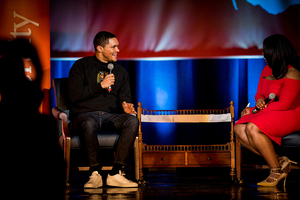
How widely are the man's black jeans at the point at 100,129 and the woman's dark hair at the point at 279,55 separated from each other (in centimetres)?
113

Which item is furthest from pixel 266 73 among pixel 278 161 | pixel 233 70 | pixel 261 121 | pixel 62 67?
pixel 62 67

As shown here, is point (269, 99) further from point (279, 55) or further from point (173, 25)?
point (173, 25)

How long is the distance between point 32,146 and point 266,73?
2.35 m

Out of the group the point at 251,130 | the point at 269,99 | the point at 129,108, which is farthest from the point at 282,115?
the point at 129,108

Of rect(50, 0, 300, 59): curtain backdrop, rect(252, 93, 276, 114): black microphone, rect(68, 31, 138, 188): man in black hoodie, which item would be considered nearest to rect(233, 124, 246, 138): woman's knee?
rect(252, 93, 276, 114): black microphone

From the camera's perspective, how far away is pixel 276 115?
2305 millimetres

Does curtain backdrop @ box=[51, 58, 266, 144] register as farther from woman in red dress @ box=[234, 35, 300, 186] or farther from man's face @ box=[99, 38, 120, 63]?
woman in red dress @ box=[234, 35, 300, 186]

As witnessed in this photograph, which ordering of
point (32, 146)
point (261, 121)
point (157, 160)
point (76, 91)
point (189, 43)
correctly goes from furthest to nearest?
point (189, 43) → point (32, 146) → point (157, 160) → point (76, 91) → point (261, 121)

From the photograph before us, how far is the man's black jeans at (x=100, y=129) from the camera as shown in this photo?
226 cm

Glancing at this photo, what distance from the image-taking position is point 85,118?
2338 millimetres

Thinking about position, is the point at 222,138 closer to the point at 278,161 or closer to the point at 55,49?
the point at 278,161

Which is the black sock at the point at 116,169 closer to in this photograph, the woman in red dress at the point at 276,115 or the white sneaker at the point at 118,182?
the white sneaker at the point at 118,182

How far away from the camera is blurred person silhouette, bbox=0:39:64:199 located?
306 centimetres

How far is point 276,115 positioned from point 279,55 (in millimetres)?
454
